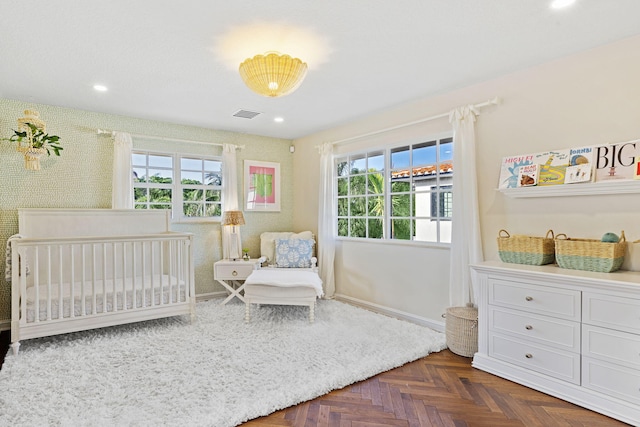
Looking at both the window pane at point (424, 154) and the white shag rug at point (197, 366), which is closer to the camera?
the white shag rug at point (197, 366)

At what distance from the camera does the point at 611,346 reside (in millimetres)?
1995

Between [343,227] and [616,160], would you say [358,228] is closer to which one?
[343,227]

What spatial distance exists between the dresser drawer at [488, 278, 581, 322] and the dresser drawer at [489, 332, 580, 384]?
0.23 m

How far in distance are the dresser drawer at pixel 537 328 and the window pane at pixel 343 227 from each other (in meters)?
2.31

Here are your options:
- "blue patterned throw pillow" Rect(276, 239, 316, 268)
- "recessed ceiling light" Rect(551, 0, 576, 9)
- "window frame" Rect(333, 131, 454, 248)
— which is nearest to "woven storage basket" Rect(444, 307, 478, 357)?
"window frame" Rect(333, 131, 454, 248)

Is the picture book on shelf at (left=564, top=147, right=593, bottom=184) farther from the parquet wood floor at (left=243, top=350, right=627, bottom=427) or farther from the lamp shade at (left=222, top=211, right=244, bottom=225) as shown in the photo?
the lamp shade at (left=222, top=211, right=244, bottom=225)

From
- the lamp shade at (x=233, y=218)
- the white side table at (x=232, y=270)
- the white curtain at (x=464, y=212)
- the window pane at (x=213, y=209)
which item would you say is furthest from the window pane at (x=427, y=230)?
the window pane at (x=213, y=209)

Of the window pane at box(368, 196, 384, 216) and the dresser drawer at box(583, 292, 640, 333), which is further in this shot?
the window pane at box(368, 196, 384, 216)

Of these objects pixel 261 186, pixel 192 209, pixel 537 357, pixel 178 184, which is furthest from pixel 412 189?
pixel 178 184

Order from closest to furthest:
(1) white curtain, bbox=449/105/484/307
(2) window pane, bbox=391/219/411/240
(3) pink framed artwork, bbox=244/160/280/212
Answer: (1) white curtain, bbox=449/105/484/307
(2) window pane, bbox=391/219/411/240
(3) pink framed artwork, bbox=244/160/280/212

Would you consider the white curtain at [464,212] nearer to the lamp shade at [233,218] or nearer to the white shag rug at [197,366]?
the white shag rug at [197,366]

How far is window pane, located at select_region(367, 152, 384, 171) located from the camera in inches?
163

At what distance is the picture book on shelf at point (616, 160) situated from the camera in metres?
2.22

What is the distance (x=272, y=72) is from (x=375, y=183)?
2.28 m
